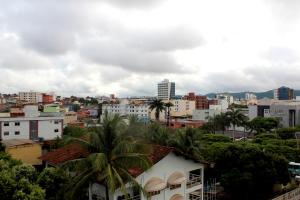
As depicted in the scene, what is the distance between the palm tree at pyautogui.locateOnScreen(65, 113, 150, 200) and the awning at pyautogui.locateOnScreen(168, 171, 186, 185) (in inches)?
212

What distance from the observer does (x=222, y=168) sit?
30.6 m

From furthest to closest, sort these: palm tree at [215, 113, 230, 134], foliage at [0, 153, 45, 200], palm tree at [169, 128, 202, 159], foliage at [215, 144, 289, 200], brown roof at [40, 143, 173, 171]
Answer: palm tree at [215, 113, 230, 134], palm tree at [169, 128, 202, 159], foliage at [215, 144, 289, 200], brown roof at [40, 143, 173, 171], foliage at [0, 153, 45, 200]

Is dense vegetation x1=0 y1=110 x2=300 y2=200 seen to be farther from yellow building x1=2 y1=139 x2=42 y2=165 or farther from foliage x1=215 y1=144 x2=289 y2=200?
yellow building x1=2 y1=139 x2=42 y2=165

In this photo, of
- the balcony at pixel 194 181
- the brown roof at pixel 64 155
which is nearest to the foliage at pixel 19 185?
the brown roof at pixel 64 155

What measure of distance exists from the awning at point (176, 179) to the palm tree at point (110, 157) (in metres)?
5.40

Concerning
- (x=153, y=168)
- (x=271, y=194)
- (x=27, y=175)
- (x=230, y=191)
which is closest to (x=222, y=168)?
(x=230, y=191)

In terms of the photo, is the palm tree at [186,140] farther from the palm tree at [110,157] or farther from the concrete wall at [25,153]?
the palm tree at [110,157]

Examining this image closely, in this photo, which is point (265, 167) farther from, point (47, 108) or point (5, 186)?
point (47, 108)

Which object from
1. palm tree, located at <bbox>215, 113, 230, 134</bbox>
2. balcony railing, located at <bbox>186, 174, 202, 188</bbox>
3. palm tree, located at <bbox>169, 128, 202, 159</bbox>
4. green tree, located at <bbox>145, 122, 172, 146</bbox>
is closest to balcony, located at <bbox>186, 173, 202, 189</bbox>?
balcony railing, located at <bbox>186, 174, 202, 188</bbox>

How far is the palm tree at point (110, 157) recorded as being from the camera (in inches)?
709

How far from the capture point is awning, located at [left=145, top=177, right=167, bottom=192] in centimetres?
2162

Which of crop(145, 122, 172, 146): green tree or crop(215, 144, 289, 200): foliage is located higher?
crop(145, 122, 172, 146): green tree

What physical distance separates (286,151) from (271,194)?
10.8 metres

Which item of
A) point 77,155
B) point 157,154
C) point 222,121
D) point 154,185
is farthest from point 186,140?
point 222,121
